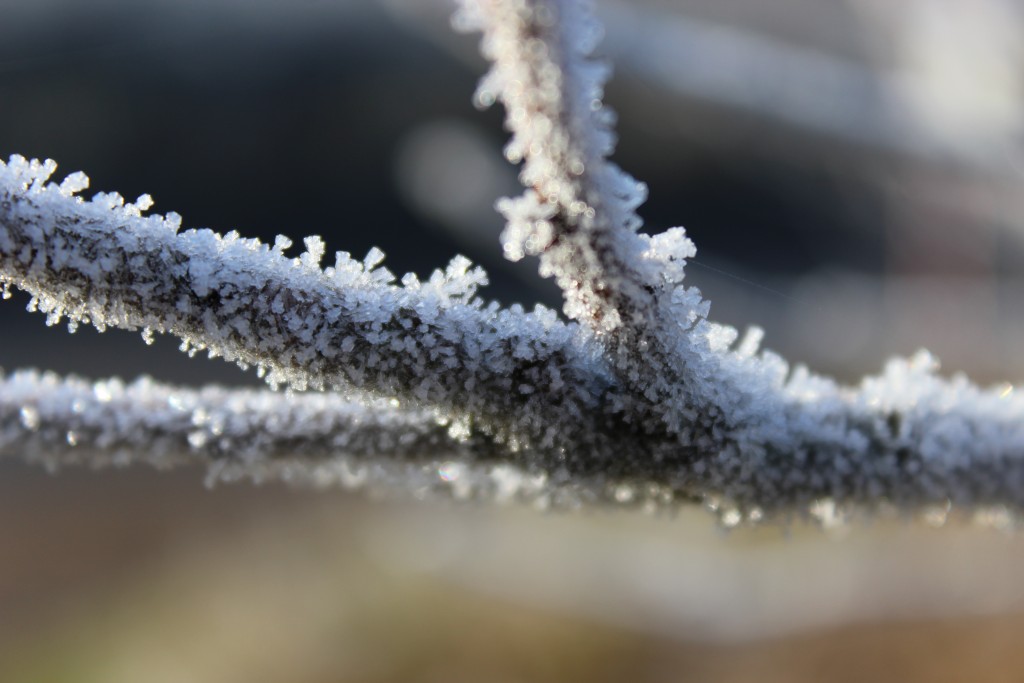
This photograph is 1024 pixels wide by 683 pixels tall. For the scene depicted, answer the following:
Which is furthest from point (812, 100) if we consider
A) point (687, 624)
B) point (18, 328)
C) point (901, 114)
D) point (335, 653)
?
point (18, 328)

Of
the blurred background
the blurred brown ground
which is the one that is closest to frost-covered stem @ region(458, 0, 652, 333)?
the blurred background

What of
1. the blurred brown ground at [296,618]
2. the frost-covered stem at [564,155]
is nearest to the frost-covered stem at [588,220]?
the frost-covered stem at [564,155]

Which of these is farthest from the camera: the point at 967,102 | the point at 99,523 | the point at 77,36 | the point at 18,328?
the point at 18,328

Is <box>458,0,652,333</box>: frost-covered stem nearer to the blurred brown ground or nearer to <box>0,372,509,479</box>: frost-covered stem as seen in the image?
<box>0,372,509,479</box>: frost-covered stem

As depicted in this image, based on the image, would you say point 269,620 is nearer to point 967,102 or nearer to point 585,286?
point 585,286

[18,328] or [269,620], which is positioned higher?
[18,328]

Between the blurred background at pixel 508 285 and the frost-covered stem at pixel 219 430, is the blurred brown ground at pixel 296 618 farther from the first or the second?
the frost-covered stem at pixel 219 430

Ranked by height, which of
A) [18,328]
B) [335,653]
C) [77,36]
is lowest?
[335,653]
